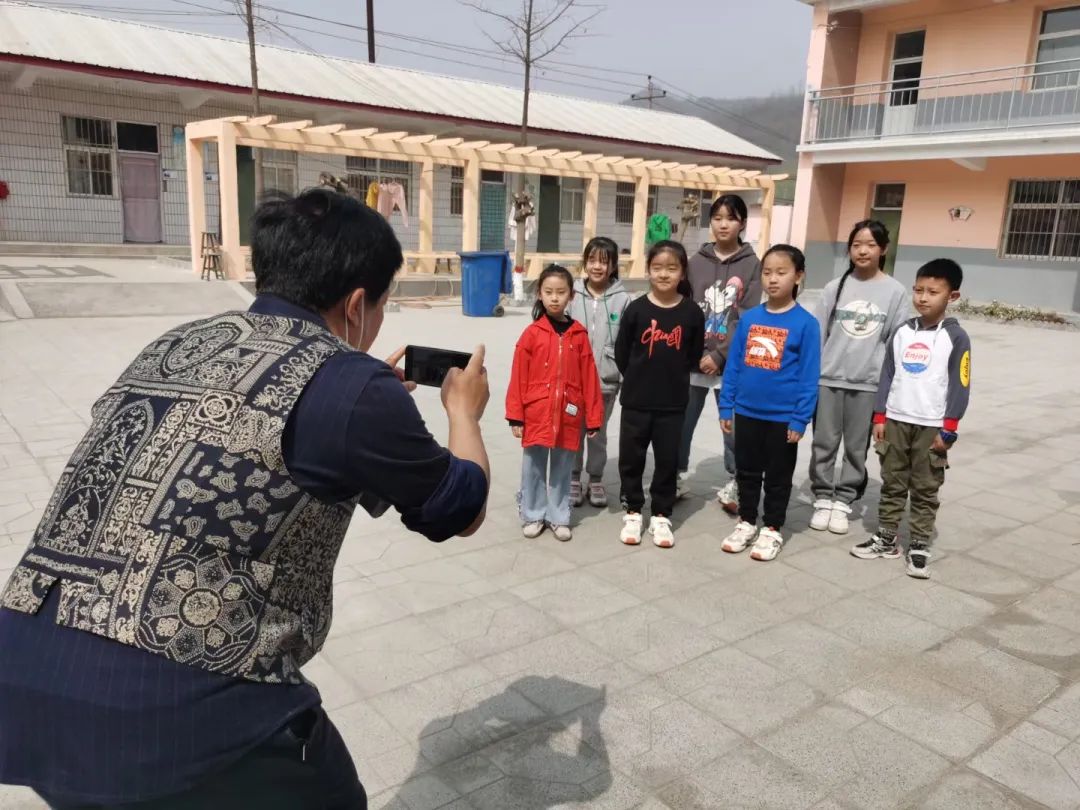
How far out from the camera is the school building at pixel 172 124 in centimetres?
1620

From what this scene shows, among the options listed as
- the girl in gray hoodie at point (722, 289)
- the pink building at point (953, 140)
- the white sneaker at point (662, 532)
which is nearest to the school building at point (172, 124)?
the pink building at point (953, 140)

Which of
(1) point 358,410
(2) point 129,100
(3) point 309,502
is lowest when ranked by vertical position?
(3) point 309,502

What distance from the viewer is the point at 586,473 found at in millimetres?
5609

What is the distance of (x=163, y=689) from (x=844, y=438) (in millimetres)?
4395

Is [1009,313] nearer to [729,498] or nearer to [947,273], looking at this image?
[729,498]

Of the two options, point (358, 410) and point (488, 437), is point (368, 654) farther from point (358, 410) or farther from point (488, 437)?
point (488, 437)

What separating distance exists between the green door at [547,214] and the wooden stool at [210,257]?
37.0ft

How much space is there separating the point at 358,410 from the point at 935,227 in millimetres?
20713

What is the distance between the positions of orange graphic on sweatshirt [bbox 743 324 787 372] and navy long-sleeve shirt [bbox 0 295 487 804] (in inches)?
129

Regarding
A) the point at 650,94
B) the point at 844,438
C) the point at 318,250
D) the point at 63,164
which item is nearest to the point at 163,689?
the point at 318,250

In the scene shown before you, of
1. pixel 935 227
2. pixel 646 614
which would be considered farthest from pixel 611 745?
pixel 935 227

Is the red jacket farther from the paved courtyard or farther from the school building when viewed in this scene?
the school building

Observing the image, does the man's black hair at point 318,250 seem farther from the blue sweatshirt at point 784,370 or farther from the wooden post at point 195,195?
the wooden post at point 195,195

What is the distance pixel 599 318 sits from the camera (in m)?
5.07
